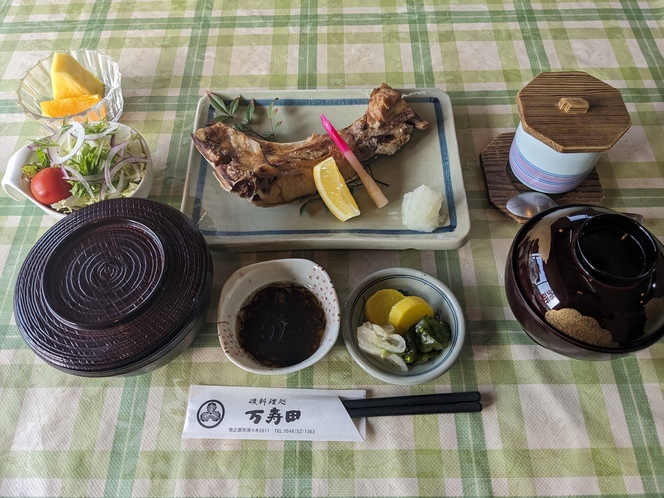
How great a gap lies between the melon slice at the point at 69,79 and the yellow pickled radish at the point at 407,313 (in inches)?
51.7

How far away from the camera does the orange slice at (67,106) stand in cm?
152

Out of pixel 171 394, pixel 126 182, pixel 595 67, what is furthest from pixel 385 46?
pixel 171 394

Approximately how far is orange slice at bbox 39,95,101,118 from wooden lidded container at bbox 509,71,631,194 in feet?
4.58

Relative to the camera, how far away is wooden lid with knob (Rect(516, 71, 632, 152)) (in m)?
1.16

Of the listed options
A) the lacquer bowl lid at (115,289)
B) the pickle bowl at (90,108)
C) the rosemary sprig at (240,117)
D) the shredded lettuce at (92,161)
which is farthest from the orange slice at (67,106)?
the lacquer bowl lid at (115,289)

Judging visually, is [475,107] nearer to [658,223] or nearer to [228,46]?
[658,223]

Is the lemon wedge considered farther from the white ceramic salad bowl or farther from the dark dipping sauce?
the white ceramic salad bowl

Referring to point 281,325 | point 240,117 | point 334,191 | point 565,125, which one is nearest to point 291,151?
point 334,191

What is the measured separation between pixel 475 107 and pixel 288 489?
4.68 ft

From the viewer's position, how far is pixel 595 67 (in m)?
1.77

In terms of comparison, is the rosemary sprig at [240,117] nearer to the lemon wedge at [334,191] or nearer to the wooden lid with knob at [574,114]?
the lemon wedge at [334,191]

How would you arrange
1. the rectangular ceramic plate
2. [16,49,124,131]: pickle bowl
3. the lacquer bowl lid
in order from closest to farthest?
1. the lacquer bowl lid
2. the rectangular ceramic plate
3. [16,49,124,131]: pickle bowl

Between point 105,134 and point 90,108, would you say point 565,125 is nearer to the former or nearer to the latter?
point 105,134

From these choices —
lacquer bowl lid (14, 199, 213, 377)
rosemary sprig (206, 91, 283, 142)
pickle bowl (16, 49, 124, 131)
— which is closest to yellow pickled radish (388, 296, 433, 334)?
lacquer bowl lid (14, 199, 213, 377)
